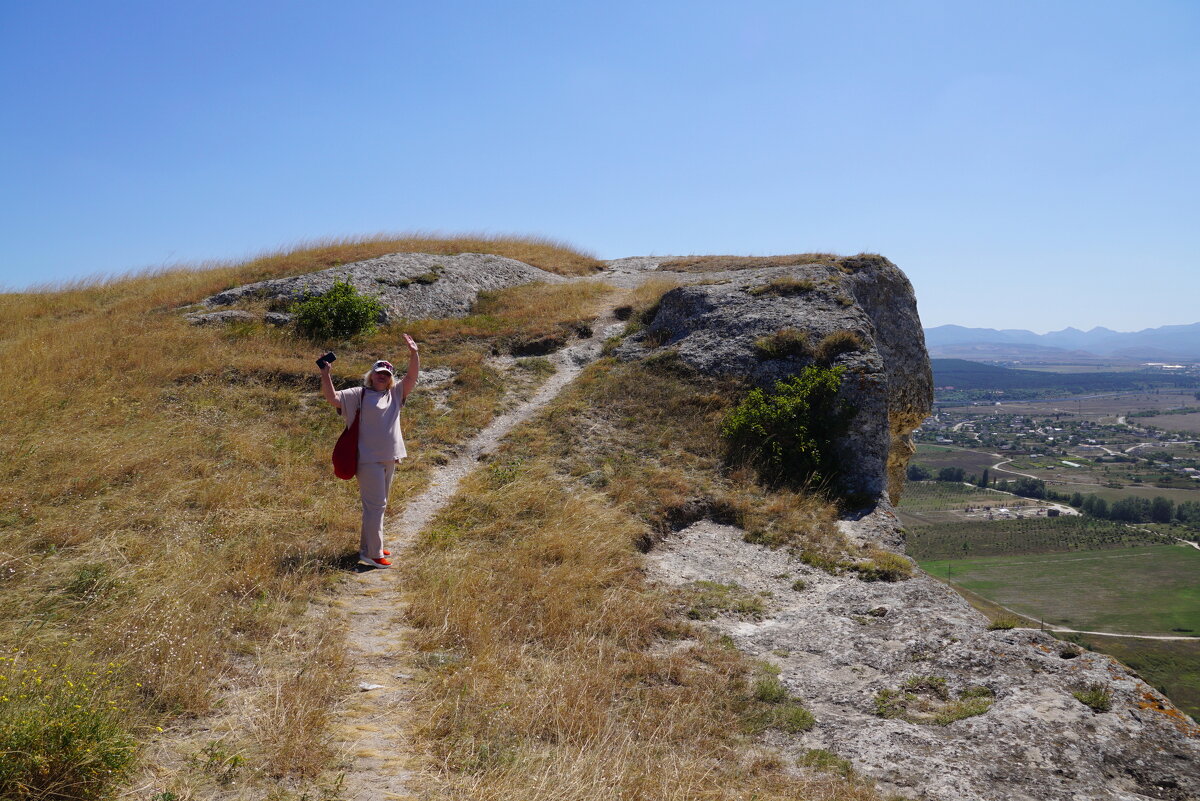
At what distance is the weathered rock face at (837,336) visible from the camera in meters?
12.9

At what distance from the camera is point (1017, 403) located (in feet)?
418

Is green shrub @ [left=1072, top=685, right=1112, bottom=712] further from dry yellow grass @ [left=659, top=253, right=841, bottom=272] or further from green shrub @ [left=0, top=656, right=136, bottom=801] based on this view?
dry yellow grass @ [left=659, top=253, right=841, bottom=272]

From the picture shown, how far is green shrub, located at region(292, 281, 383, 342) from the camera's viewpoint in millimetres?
17078

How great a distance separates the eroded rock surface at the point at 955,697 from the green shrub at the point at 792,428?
11.4ft

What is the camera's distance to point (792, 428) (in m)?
12.5

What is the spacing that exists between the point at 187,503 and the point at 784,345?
39.1ft

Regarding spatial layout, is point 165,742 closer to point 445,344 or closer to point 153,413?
point 153,413

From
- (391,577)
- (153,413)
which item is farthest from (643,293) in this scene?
(391,577)

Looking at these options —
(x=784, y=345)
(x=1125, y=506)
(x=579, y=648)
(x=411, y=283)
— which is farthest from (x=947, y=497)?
(x=579, y=648)

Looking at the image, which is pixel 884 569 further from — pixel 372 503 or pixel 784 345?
pixel 784 345

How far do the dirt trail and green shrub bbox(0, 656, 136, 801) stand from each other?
3.91 ft

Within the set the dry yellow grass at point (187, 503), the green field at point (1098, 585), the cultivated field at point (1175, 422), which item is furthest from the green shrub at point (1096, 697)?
the cultivated field at point (1175, 422)

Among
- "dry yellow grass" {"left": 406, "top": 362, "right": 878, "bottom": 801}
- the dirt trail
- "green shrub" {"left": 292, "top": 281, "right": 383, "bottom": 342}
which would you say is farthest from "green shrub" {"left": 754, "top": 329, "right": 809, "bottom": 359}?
"green shrub" {"left": 292, "top": 281, "right": 383, "bottom": 342}

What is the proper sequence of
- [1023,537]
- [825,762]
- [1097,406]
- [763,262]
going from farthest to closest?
1. [1097,406]
2. [1023,537]
3. [763,262]
4. [825,762]
